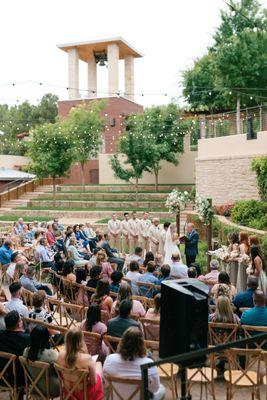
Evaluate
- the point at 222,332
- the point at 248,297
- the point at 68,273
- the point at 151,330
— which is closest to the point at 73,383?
the point at 151,330

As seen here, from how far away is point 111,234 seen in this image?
57.2ft

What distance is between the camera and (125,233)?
17.4m

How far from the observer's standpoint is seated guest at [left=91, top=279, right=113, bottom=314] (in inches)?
280

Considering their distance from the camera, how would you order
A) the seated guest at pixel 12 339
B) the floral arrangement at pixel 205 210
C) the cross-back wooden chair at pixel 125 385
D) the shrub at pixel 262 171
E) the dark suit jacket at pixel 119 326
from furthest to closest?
the shrub at pixel 262 171 < the floral arrangement at pixel 205 210 < the dark suit jacket at pixel 119 326 < the seated guest at pixel 12 339 < the cross-back wooden chair at pixel 125 385

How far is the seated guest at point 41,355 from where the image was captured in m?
5.04

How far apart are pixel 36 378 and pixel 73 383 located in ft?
1.39

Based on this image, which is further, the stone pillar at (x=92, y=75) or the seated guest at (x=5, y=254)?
the stone pillar at (x=92, y=75)

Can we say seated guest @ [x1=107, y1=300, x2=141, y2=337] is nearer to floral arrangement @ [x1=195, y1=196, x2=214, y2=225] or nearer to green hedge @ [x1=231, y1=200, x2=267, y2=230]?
floral arrangement @ [x1=195, y1=196, x2=214, y2=225]

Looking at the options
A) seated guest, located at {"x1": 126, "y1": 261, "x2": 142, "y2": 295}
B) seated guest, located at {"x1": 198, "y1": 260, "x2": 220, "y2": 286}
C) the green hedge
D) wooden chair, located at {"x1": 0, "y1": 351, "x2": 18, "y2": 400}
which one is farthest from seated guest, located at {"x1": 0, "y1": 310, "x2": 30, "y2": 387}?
the green hedge

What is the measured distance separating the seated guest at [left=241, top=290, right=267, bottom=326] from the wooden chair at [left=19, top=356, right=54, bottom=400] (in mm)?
2557

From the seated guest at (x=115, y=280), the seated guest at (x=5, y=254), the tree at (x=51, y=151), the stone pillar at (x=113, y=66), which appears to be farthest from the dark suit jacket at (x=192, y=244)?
the stone pillar at (x=113, y=66)

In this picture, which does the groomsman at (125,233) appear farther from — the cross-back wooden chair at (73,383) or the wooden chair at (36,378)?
the cross-back wooden chair at (73,383)

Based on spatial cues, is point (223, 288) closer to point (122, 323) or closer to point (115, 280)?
point (122, 323)

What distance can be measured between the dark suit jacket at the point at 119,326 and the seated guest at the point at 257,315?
1.39 m
